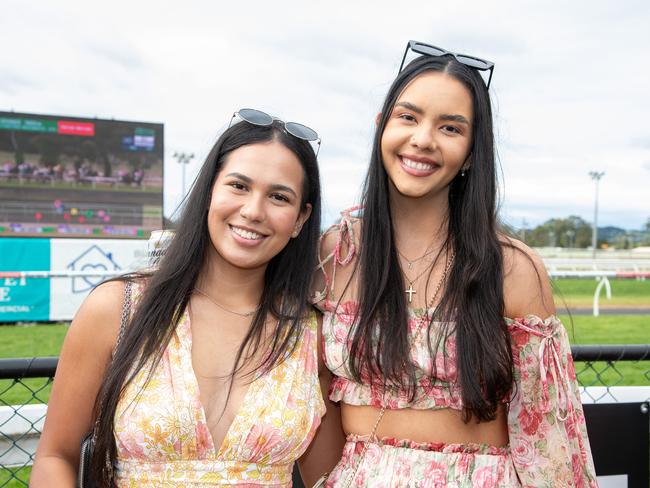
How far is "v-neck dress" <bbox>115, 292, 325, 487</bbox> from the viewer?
1.97m

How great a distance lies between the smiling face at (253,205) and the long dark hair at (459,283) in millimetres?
334

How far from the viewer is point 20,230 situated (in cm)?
1417

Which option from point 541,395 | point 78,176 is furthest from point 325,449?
point 78,176

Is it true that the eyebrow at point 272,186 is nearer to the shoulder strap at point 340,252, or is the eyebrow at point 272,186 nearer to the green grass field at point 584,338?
the shoulder strap at point 340,252

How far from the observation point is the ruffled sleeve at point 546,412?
2.15m

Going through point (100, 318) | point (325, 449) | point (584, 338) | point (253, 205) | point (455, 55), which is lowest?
point (584, 338)

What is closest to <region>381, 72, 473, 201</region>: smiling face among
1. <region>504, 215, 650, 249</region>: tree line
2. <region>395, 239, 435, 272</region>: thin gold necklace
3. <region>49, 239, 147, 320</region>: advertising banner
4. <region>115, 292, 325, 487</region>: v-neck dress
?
<region>395, 239, 435, 272</region>: thin gold necklace

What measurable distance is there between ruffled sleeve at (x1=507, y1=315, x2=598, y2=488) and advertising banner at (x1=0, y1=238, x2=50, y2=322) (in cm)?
1175

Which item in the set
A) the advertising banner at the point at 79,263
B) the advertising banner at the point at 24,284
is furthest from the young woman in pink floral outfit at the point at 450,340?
the advertising banner at the point at 24,284

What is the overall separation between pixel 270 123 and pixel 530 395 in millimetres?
1268

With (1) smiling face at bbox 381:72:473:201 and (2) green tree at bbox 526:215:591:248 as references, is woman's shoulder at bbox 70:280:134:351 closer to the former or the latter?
(1) smiling face at bbox 381:72:473:201

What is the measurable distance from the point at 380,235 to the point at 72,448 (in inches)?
48.3

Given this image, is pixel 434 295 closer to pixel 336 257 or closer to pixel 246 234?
pixel 336 257

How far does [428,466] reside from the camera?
7.08ft
